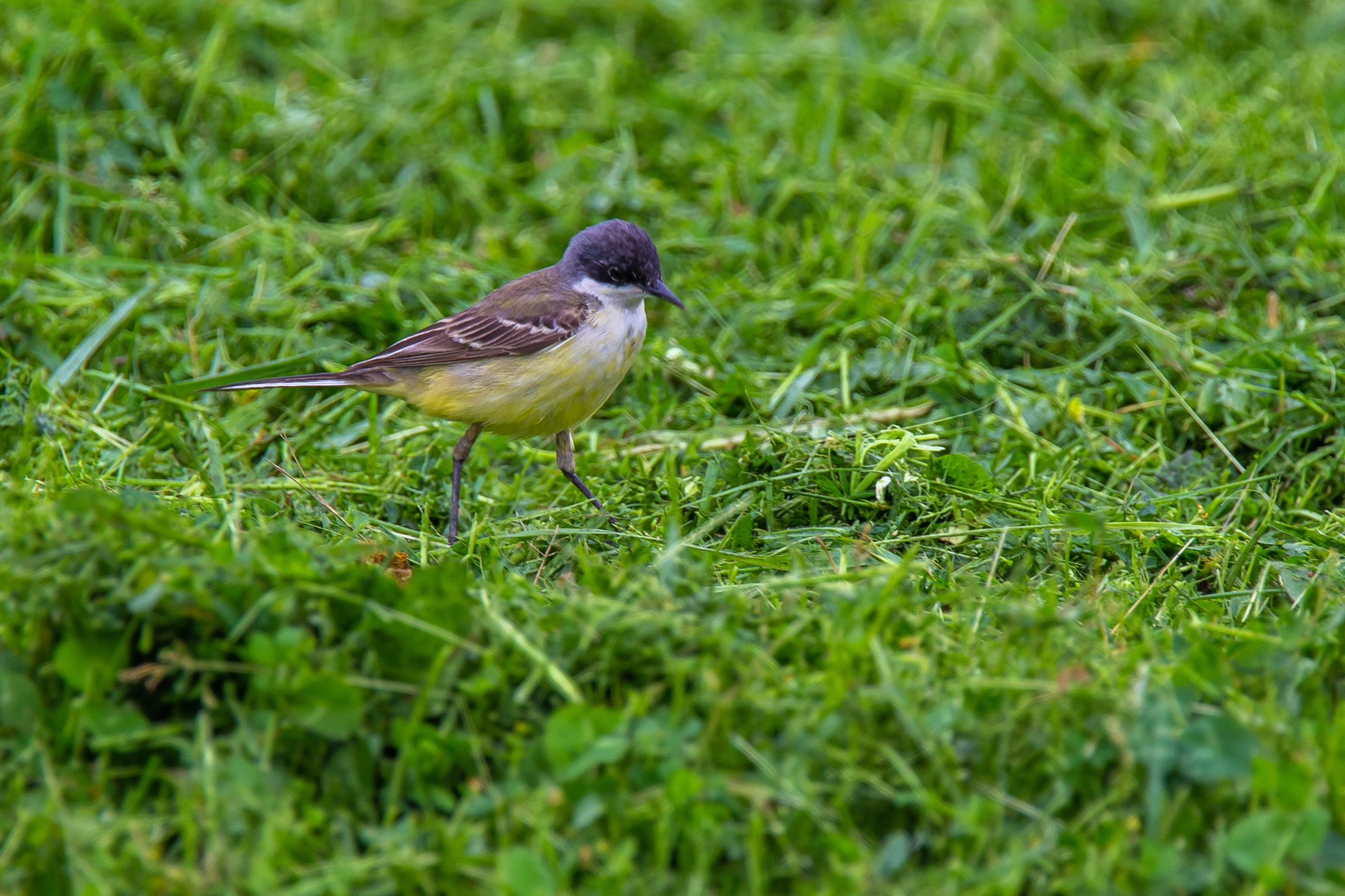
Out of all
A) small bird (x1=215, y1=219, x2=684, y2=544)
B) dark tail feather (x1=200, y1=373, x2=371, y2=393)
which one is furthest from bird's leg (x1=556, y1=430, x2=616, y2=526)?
dark tail feather (x1=200, y1=373, x2=371, y2=393)

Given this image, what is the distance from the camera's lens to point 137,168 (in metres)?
7.71

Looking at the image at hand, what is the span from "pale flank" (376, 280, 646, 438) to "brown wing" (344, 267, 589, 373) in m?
0.04

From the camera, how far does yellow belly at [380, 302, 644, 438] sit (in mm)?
5559

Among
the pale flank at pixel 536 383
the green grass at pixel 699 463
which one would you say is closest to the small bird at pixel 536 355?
the pale flank at pixel 536 383

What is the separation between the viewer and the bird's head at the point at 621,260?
5887mm

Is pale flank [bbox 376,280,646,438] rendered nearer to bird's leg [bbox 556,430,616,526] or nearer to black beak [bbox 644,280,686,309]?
bird's leg [bbox 556,430,616,526]

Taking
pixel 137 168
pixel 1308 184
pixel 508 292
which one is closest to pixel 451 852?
pixel 508 292

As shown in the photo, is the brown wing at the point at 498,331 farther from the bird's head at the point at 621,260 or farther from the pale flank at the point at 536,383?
the bird's head at the point at 621,260

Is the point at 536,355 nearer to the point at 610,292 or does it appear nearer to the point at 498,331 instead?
the point at 498,331

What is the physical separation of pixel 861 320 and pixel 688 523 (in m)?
1.88

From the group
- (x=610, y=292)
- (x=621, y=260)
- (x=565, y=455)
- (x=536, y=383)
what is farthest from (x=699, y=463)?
(x=621, y=260)

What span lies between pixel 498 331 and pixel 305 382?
85 cm

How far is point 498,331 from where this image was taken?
579 centimetres

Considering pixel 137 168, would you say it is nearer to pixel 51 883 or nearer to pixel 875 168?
pixel 875 168
